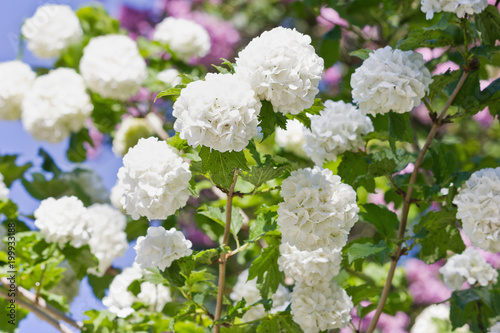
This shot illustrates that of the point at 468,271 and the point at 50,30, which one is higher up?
the point at 50,30

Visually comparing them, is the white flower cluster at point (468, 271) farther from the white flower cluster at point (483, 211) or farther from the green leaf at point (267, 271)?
the green leaf at point (267, 271)

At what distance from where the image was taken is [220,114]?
835 millimetres

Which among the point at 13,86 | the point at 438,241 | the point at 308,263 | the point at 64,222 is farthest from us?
the point at 13,86

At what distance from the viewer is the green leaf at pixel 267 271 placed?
1101mm

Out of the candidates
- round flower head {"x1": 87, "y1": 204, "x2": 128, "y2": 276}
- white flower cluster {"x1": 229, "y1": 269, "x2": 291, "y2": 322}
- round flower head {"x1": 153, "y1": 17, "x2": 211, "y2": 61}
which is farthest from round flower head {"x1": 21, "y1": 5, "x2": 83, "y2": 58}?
white flower cluster {"x1": 229, "y1": 269, "x2": 291, "y2": 322}

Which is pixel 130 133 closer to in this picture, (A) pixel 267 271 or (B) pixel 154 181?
(A) pixel 267 271

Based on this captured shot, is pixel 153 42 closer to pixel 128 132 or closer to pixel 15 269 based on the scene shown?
pixel 128 132

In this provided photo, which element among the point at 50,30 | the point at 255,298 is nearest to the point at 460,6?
the point at 255,298

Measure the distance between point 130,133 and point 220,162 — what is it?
1364 millimetres

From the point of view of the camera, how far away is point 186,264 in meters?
1.03

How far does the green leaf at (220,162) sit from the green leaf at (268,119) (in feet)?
0.18

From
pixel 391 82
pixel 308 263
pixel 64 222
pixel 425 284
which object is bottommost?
pixel 425 284

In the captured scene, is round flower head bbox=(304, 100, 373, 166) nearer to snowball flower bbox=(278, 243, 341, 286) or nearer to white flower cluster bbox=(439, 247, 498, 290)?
snowball flower bbox=(278, 243, 341, 286)

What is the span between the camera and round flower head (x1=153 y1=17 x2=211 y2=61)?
2221 millimetres
